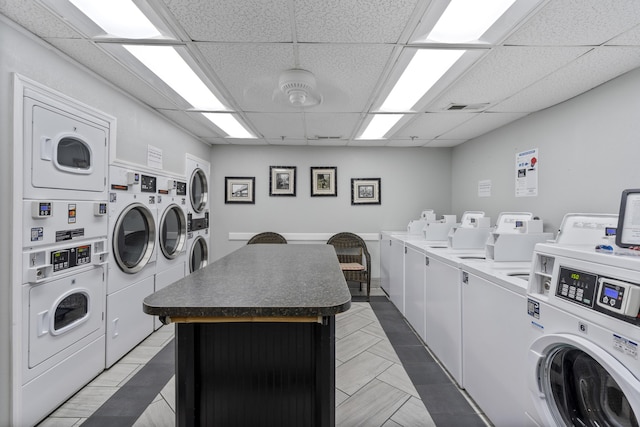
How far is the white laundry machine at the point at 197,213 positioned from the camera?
3713 mm

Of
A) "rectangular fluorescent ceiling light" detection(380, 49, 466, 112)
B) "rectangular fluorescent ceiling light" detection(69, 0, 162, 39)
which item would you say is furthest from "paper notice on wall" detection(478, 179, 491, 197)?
"rectangular fluorescent ceiling light" detection(69, 0, 162, 39)

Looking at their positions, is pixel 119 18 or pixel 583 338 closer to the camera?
pixel 583 338

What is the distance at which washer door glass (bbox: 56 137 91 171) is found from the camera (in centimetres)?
178

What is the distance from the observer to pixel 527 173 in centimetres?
287

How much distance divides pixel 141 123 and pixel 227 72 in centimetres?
129

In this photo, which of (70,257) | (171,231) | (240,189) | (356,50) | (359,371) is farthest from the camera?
(240,189)

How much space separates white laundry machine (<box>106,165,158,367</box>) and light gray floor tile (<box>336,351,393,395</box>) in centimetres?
196

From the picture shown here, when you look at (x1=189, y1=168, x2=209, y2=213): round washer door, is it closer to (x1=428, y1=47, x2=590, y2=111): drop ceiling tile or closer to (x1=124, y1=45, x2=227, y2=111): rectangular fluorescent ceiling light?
(x1=124, y1=45, x2=227, y2=111): rectangular fluorescent ceiling light

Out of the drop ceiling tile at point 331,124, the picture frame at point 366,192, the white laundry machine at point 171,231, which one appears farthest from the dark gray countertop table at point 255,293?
the picture frame at point 366,192

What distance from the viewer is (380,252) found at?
4.49 m

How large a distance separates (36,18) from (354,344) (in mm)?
3314

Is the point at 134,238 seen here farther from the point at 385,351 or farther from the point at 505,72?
the point at 505,72

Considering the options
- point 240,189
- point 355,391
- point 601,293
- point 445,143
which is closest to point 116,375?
point 355,391

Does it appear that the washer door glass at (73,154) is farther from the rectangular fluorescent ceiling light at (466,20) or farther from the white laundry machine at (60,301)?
the rectangular fluorescent ceiling light at (466,20)
